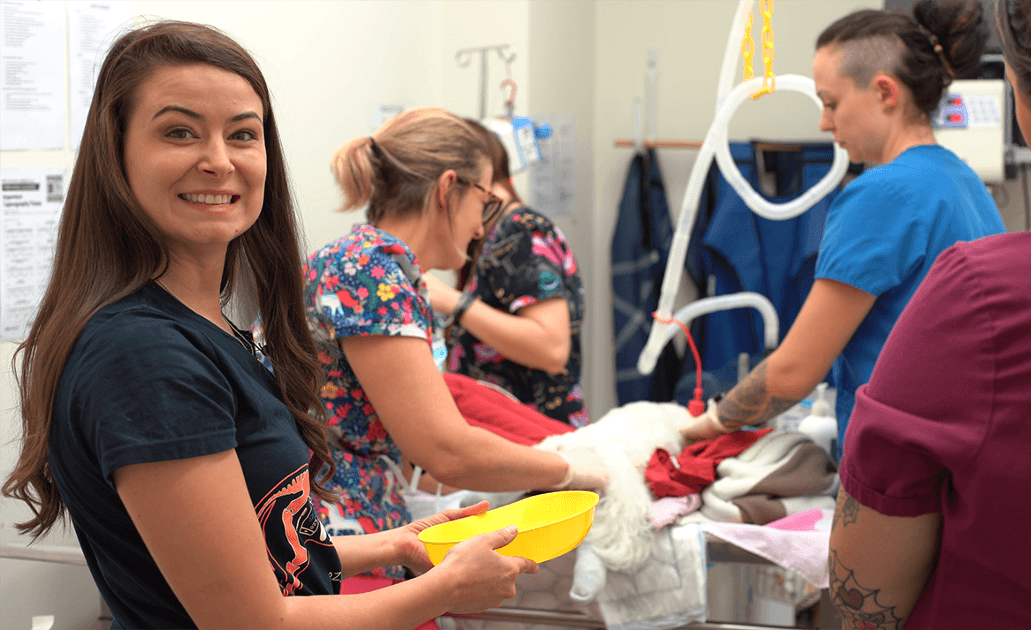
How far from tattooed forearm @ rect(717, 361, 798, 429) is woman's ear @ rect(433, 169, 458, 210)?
0.69 metres

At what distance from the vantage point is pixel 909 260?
1.45m

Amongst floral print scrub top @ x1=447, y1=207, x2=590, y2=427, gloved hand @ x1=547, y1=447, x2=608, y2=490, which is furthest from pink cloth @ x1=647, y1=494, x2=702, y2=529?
floral print scrub top @ x1=447, y1=207, x2=590, y2=427

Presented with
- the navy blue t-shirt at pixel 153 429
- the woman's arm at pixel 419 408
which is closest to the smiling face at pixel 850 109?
the woman's arm at pixel 419 408

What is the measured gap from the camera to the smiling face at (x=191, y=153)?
2.58 feet

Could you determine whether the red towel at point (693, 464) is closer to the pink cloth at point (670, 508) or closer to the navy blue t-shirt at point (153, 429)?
the pink cloth at point (670, 508)

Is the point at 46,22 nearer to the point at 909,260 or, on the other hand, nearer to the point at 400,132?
the point at 400,132

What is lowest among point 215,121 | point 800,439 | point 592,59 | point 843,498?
point 800,439

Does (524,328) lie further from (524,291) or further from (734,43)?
(734,43)

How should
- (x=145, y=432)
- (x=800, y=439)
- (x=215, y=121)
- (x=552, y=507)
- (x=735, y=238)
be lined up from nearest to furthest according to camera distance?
(x=145, y=432) → (x=215, y=121) → (x=552, y=507) → (x=800, y=439) → (x=735, y=238)

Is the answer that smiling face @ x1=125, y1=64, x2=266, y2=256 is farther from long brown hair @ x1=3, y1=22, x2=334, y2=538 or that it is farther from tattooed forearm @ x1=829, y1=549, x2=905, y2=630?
tattooed forearm @ x1=829, y1=549, x2=905, y2=630

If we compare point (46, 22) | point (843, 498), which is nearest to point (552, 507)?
point (843, 498)

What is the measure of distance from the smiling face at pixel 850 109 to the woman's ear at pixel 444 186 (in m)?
0.77

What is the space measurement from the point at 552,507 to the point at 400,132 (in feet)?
2.35

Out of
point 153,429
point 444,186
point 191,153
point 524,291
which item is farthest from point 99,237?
point 524,291
